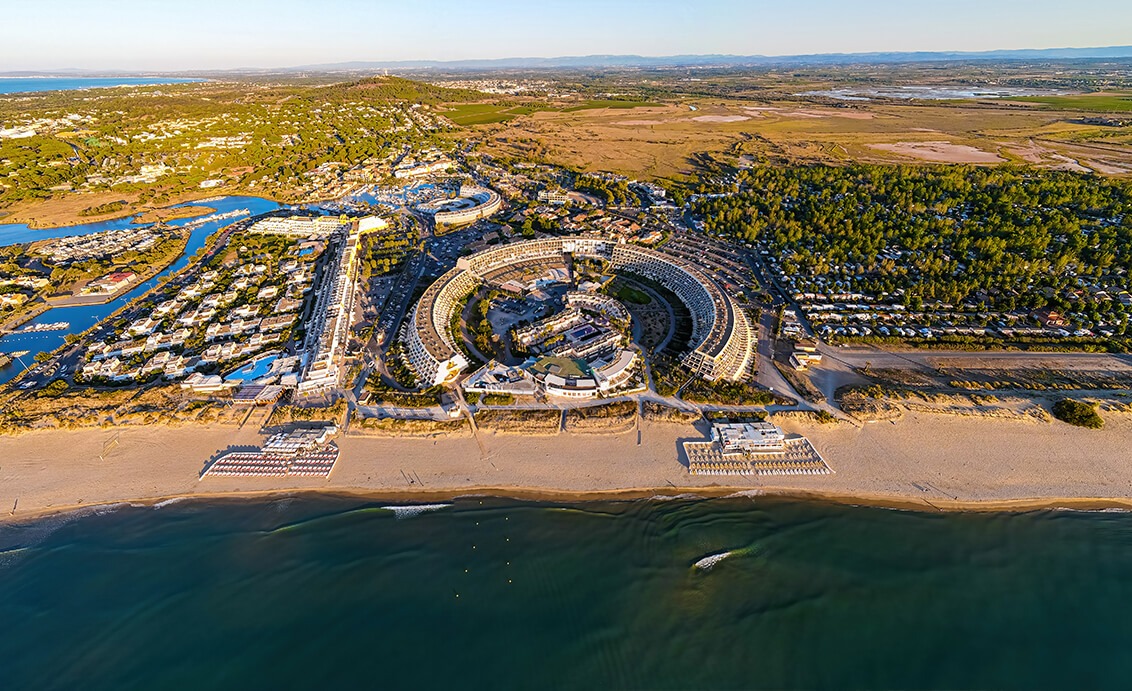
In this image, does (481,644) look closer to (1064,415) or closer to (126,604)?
(126,604)

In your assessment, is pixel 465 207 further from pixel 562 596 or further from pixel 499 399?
pixel 562 596

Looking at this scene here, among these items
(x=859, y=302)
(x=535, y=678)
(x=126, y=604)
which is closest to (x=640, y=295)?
(x=859, y=302)

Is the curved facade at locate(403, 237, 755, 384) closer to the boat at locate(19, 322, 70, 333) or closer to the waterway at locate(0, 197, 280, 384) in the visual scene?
the waterway at locate(0, 197, 280, 384)

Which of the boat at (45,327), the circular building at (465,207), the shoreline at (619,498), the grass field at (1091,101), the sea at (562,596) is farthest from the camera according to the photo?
the grass field at (1091,101)

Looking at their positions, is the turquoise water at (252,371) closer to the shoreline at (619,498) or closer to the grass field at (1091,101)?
the shoreline at (619,498)

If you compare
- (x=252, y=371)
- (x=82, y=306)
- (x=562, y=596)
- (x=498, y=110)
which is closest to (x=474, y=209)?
(x=252, y=371)

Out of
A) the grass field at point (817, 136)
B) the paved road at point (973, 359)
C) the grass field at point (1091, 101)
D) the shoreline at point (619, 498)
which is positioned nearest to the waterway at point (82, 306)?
the shoreline at point (619, 498)

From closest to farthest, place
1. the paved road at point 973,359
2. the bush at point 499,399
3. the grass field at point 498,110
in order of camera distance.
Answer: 1. the bush at point 499,399
2. the paved road at point 973,359
3. the grass field at point 498,110
